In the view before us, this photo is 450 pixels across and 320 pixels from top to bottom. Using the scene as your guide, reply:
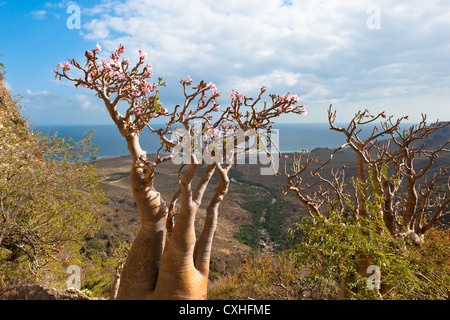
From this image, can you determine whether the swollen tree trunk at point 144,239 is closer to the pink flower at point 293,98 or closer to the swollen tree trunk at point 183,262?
the swollen tree trunk at point 183,262

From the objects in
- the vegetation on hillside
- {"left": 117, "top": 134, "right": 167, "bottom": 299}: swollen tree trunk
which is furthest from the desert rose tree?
the vegetation on hillside

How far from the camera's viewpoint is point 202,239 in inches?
159

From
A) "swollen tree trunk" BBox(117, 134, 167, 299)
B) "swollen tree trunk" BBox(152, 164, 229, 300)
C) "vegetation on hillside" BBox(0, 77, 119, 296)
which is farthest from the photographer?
"vegetation on hillside" BBox(0, 77, 119, 296)

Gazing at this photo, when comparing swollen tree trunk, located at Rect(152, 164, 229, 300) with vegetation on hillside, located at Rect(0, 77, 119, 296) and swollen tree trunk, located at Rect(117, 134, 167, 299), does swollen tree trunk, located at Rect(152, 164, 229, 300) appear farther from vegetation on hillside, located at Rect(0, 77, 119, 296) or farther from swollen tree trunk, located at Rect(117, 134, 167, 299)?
vegetation on hillside, located at Rect(0, 77, 119, 296)

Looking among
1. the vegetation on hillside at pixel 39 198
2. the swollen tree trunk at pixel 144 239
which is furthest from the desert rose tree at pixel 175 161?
the vegetation on hillside at pixel 39 198

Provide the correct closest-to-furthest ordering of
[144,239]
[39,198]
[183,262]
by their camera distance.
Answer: [183,262] < [144,239] < [39,198]

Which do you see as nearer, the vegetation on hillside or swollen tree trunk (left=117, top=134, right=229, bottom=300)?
swollen tree trunk (left=117, top=134, right=229, bottom=300)

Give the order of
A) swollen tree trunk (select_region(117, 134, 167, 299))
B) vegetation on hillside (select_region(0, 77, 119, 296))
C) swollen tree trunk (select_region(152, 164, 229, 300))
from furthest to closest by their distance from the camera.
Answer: vegetation on hillside (select_region(0, 77, 119, 296)) < swollen tree trunk (select_region(117, 134, 167, 299)) < swollen tree trunk (select_region(152, 164, 229, 300))

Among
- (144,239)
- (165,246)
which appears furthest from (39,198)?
(165,246)

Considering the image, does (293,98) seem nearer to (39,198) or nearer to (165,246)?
(165,246)
